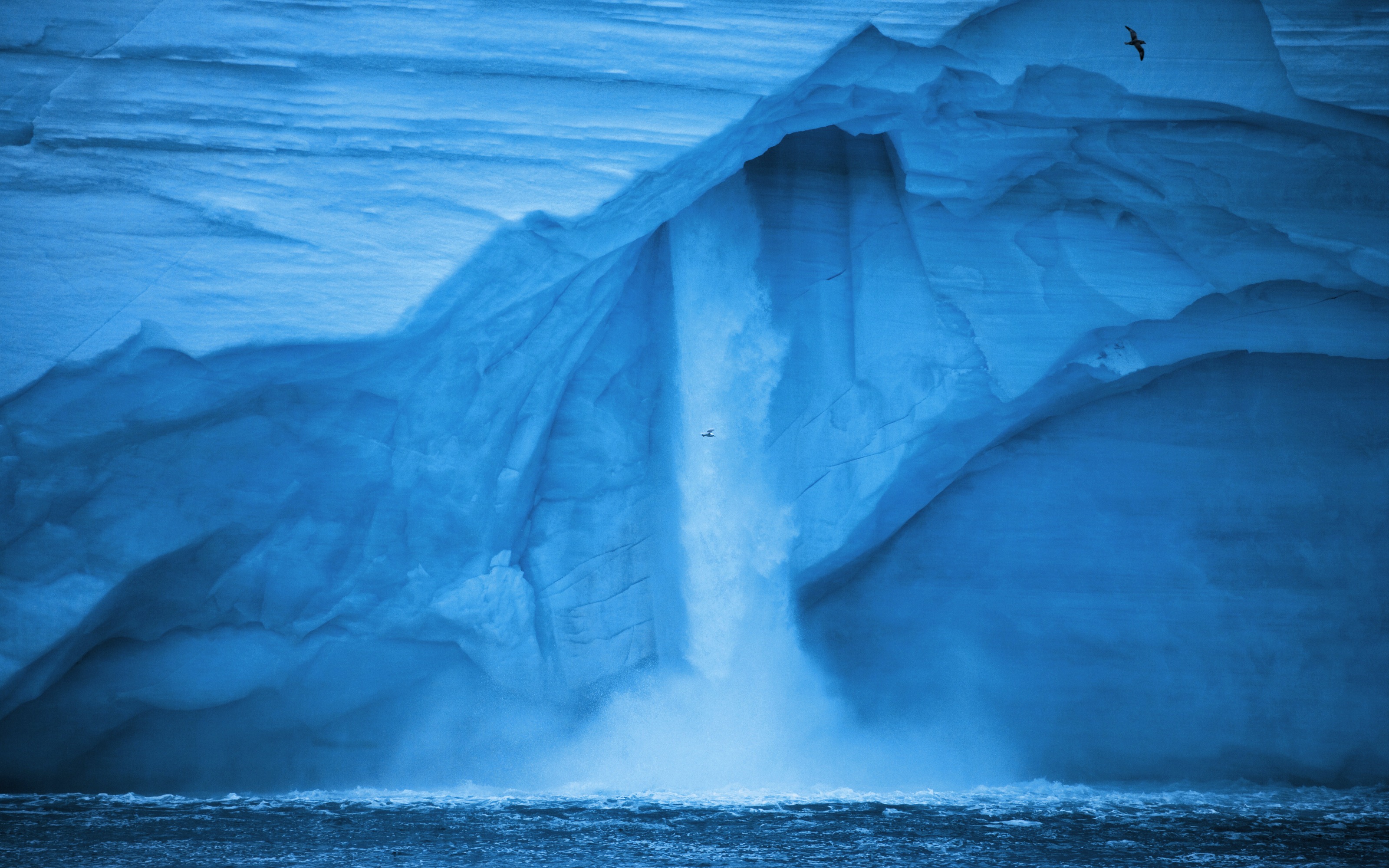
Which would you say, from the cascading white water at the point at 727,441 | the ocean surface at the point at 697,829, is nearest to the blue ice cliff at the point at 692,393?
the cascading white water at the point at 727,441

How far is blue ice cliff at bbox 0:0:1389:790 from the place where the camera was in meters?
6.28

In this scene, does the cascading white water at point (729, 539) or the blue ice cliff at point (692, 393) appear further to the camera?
the cascading white water at point (729, 539)

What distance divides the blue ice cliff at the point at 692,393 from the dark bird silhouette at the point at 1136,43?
7 cm

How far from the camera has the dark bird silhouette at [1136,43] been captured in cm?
620

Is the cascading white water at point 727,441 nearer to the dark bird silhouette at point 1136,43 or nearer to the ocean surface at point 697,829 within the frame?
the ocean surface at point 697,829

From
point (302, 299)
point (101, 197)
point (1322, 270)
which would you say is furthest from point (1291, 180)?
point (101, 197)

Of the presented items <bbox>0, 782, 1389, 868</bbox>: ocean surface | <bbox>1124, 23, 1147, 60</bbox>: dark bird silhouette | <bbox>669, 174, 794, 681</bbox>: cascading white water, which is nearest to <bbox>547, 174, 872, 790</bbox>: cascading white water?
<bbox>669, 174, 794, 681</bbox>: cascading white water

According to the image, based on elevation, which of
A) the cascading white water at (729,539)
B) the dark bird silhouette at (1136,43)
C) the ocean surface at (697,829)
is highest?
the dark bird silhouette at (1136,43)

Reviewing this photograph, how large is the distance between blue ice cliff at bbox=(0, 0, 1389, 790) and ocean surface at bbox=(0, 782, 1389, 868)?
0.82 metres

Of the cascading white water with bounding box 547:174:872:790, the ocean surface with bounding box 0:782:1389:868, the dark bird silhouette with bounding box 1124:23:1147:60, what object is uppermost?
the dark bird silhouette with bounding box 1124:23:1147:60

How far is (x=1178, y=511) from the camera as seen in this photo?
8172 millimetres

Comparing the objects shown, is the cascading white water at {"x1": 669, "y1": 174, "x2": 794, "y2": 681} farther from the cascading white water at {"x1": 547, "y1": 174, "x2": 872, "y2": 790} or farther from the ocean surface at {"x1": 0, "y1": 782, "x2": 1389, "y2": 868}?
the ocean surface at {"x1": 0, "y1": 782, "x2": 1389, "y2": 868}

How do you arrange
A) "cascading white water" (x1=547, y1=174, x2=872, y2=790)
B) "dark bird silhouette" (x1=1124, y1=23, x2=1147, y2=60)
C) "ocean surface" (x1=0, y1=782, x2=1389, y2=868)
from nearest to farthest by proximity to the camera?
1. "ocean surface" (x1=0, y1=782, x2=1389, y2=868)
2. "dark bird silhouette" (x1=1124, y1=23, x2=1147, y2=60)
3. "cascading white water" (x1=547, y1=174, x2=872, y2=790)

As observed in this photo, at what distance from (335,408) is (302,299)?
0.77 meters
